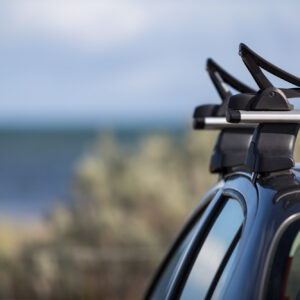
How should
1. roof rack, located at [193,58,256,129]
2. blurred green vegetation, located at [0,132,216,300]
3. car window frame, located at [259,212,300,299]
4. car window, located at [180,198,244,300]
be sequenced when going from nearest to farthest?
1. car window frame, located at [259,212,300,299]
2. car window, located at [180,198,244,300]
3. roof rack, located at [193,58,256,129]
4. blurred green vegetation, located at [0,132,216,300]

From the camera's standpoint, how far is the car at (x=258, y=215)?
6.00 feet

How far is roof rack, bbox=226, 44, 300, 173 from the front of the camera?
1.97 m

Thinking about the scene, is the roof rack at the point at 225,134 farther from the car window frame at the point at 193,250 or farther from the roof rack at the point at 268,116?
the roof rack at the point at 268,116

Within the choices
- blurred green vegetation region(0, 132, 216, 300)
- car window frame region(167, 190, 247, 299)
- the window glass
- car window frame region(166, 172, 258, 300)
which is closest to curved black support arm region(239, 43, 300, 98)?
car window frame region(166, 172, 258, 300)

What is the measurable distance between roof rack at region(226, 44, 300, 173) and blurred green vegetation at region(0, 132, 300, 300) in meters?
9.32

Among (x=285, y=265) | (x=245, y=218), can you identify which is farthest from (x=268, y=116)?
(x=285, y=265)

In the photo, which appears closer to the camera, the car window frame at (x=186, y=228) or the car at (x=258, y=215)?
the car at (x=258, y=215)

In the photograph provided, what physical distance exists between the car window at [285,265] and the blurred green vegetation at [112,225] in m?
9.47

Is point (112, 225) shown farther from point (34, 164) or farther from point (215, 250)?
point (34, 164)

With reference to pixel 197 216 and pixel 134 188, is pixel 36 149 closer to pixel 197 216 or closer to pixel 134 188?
pixel 134 188

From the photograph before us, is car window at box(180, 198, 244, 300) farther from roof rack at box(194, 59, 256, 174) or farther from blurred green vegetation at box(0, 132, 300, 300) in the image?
blurred green vegetation at box(0, 132, 300, 300)

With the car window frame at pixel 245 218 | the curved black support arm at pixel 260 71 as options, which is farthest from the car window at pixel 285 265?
the curved black support arm at pixel 260 71

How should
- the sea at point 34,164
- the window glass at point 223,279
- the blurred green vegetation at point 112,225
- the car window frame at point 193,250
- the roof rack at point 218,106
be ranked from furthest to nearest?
the sea at point 34,164 < the blurred green vegetation at point 112,225 < the roof rack at point 218,106 < the car window frame at point 193,250 < the window glass at point 223,279

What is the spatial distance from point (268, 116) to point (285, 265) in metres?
0.36
